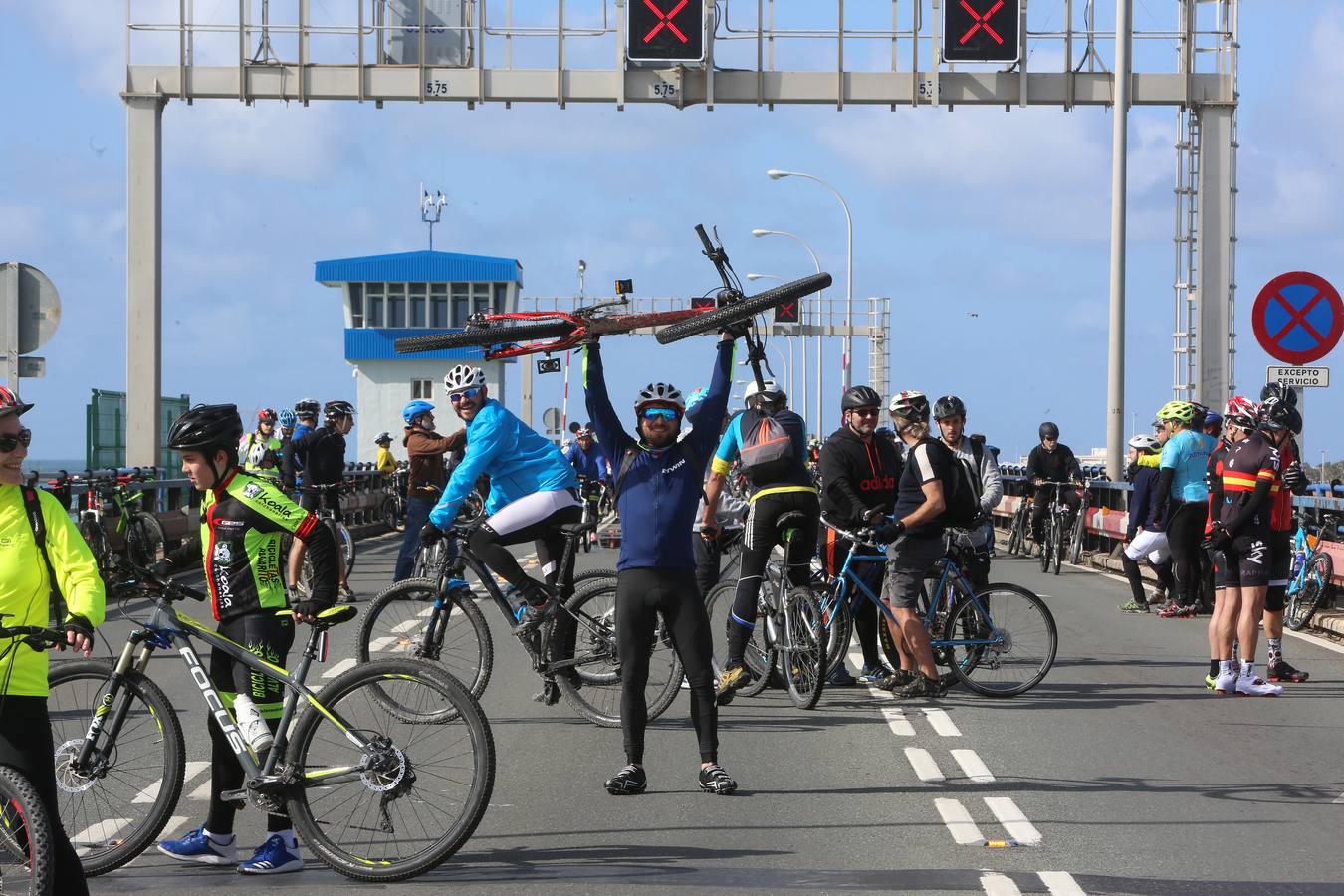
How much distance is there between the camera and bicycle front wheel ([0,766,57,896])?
4633 mm

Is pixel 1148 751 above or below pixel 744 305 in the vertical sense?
below

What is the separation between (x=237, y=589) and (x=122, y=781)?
2.53ft

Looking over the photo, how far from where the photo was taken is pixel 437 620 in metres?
9.90

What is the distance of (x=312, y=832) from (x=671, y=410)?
263 cm

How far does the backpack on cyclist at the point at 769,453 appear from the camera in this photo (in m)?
10.5

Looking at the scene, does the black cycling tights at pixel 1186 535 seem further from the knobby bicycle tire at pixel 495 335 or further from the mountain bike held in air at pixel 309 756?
the mountain bike held in air at pixel 309 756

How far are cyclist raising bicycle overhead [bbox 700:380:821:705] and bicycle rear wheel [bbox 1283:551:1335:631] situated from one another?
6425 millimetres

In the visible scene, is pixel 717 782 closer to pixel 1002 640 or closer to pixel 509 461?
pixel 509 461

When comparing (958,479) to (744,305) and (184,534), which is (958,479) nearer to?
(744,305)

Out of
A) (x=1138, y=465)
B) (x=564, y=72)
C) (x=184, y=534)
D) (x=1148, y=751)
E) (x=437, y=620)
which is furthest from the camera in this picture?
(x=564, y=72)

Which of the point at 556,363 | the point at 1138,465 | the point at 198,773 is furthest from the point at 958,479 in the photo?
the point at 1138,465

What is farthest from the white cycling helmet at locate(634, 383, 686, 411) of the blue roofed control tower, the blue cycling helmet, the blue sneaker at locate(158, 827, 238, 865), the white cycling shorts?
the blue roofed control tower

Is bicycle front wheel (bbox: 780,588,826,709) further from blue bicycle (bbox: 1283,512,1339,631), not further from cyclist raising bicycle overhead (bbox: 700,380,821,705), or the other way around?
blue bicycle (bbox: 1283,512,1339,631)

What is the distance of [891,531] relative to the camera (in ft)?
34.8
